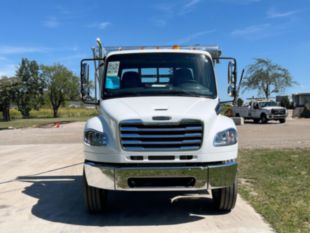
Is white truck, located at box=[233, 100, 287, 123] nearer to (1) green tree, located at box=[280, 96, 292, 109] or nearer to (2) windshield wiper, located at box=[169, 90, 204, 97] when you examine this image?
(1) green tree, located at box=[280, 96, 292, 109]

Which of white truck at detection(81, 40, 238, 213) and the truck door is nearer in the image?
white truck at detection(81, 40, 238, 213)

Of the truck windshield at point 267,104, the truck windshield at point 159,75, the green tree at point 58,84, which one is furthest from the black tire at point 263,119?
the green tree at point 58,84

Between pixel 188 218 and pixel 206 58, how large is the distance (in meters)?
2.70

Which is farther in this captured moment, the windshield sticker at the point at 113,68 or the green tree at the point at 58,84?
the green tree at the point at 58,84

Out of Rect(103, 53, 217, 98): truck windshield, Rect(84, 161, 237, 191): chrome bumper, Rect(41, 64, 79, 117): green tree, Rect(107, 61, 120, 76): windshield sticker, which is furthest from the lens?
Rect(41, 64, 79, 117): green tree

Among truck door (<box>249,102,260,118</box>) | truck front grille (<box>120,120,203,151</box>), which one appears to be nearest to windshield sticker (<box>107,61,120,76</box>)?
truck front grille (<box>120,120,203,151</box>)

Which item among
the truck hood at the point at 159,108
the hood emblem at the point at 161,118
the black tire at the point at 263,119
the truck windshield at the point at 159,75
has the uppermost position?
the truck windshield at the point at 159,75

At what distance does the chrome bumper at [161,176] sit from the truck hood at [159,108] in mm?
653

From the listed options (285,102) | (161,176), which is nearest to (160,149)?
(161,176)

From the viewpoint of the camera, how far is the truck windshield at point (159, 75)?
23.4 ft

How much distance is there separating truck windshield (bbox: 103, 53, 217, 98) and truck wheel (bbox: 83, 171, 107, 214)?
1.54 meters

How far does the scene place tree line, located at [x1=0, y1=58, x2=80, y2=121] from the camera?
281 ft

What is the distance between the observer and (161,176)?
5.88 m

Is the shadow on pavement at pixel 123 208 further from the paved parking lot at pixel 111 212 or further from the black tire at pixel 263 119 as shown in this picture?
the black tire at pixel 263 119
